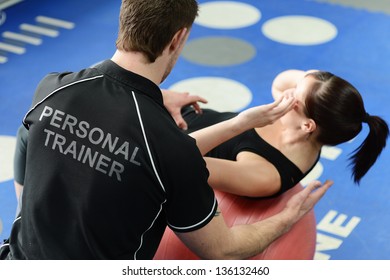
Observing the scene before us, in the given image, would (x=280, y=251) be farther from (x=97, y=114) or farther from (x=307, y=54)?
(x=307, y=54)

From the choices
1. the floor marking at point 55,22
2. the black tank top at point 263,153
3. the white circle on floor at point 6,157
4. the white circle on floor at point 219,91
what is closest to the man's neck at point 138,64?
the black tank top at point 263,153

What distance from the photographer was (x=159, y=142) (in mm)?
1820

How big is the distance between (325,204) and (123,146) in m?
1.84

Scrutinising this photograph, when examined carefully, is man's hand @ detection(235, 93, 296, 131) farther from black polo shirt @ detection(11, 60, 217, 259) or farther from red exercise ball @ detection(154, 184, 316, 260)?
black polo shirt @ detection(11, 60, 217, 259)

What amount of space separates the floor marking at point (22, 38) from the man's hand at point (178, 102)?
241 cm

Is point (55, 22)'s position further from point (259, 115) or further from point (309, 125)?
point (259, 115)

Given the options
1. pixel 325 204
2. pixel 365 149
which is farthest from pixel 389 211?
pixel 365 149

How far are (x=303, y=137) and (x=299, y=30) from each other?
2501 mm

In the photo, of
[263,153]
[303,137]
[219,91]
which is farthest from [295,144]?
[219,91]

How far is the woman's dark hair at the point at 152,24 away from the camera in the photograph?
6.14 feet

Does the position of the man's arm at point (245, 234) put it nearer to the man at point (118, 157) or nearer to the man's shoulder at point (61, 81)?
the man at point (118, 157)

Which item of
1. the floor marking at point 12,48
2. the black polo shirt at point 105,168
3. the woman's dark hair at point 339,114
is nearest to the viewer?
the black polo shirt at point 105,168

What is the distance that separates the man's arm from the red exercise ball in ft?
0.15

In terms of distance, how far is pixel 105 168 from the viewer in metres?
1.84
